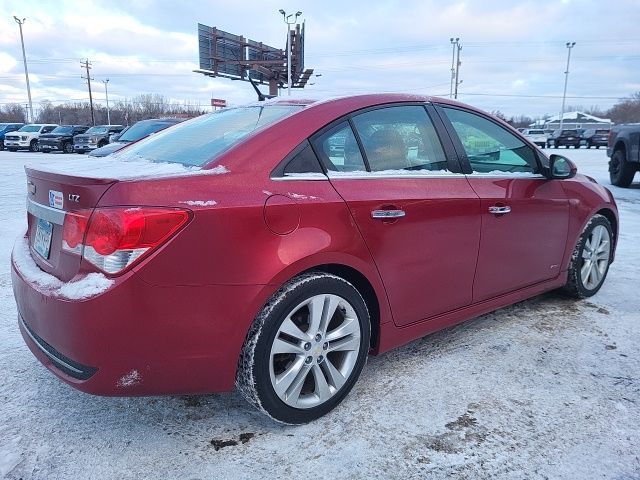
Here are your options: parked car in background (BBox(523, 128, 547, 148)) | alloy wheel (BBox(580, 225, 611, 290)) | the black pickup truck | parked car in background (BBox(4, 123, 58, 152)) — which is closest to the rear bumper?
alloy wheel (BBox(580, 225, 611, 290))

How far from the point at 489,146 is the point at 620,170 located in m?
9.84

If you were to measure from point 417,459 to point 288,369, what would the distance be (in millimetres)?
672

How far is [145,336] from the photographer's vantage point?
1.98 metres

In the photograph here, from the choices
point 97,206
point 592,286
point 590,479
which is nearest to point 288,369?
point 97,206

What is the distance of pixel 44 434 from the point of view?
2.33 metres

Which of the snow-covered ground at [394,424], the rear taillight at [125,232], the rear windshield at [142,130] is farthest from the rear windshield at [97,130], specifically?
the rear taillight at [125,232]

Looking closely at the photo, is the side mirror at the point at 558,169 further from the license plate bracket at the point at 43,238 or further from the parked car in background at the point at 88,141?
the parked car in background at the point at 88,141

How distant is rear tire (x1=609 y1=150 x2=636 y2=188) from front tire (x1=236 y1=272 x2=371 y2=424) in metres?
11.0

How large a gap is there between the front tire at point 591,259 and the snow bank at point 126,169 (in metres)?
3.02

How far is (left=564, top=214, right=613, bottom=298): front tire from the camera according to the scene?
398cm

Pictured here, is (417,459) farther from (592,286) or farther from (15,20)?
(15,20)

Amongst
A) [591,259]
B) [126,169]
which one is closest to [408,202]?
[126,169]

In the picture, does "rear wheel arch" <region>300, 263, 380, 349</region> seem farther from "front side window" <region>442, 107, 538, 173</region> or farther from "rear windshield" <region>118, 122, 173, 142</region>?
"rear windshield" <region>118, 122, 173, 142</region>

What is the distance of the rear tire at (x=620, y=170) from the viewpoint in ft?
37.0
